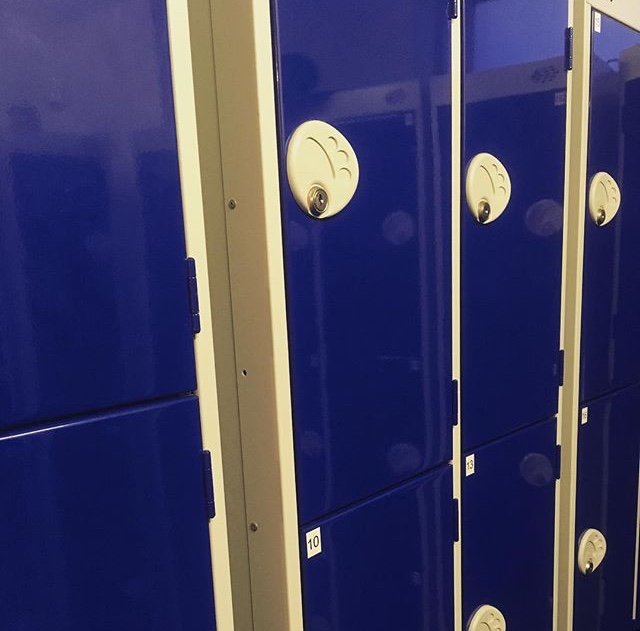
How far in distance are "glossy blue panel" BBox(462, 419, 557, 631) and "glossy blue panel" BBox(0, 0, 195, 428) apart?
959 mm

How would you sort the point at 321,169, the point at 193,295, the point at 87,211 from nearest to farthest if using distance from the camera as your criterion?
the point at 87,211 < the point at 193,295 < the point at 321,169

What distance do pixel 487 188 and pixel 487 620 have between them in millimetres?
1102

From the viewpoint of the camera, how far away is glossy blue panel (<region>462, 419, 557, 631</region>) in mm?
1685

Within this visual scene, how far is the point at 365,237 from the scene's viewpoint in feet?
4.28

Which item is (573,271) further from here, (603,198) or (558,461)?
(558,461)

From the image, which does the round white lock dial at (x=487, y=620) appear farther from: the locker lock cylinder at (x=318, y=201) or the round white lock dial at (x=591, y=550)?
the locker lock cylinder at (x=318, y=201)

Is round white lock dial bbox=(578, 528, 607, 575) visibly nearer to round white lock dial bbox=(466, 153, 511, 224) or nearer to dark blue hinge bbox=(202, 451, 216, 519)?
round white lock dial bbox=(466, 153, 511, 224)

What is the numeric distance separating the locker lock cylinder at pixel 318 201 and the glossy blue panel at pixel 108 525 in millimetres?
399

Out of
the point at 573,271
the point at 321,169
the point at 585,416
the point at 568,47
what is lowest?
the point at 585,416

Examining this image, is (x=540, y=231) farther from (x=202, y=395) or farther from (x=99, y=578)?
(x=99, y=578)

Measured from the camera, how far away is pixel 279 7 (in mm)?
1108

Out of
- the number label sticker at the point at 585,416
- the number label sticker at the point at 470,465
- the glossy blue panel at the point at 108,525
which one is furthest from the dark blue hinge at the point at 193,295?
the number label sticker at the point at 585,416

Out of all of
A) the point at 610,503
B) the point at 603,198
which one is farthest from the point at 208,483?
the point at 610,503

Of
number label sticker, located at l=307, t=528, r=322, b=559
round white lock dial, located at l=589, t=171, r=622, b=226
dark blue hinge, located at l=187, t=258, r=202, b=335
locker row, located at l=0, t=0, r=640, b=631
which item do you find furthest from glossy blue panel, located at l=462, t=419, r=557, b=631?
dark blue hinge, located at l=187, t=258, r=202, b=335
